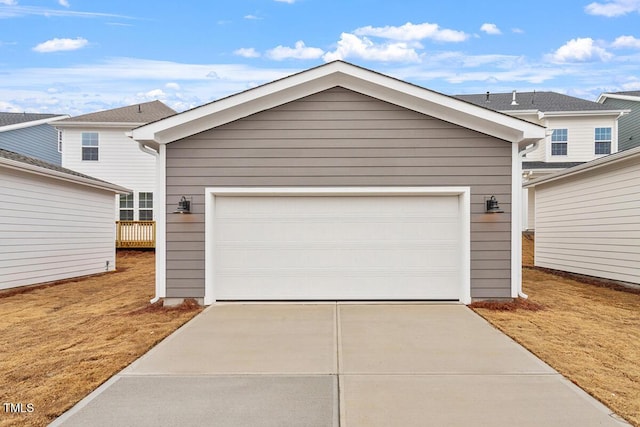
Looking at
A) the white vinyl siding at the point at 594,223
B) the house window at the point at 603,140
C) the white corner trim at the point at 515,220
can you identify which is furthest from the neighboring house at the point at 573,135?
the white corner trim at the point at 515,220

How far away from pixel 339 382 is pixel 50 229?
9889mm

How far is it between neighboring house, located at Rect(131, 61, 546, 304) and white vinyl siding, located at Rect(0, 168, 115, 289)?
4.26m

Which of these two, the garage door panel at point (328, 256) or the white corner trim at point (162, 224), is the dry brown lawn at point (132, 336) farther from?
the garage door panel at point (328, 256)

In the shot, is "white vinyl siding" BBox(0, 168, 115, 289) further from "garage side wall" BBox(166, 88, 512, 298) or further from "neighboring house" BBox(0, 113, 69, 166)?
"neighboring house" BBox(0, 113, 69, 166)

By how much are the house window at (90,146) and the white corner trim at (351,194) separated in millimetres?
13379

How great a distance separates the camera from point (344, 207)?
812 cm

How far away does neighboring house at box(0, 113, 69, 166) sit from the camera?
23.4m

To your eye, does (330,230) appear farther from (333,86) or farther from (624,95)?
(624,95)

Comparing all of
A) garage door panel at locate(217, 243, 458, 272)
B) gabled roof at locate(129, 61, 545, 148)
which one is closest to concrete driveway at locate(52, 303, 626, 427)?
garage door panel at locate(217, 243, 458, 272)

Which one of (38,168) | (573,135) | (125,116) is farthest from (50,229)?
(573,135)

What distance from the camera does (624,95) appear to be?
917 inches

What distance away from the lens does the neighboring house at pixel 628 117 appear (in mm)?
22453

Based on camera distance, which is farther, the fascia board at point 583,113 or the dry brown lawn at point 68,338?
the fascia board at point 583,113

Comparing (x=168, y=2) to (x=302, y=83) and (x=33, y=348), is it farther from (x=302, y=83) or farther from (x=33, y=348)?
(x=33, y=348)
